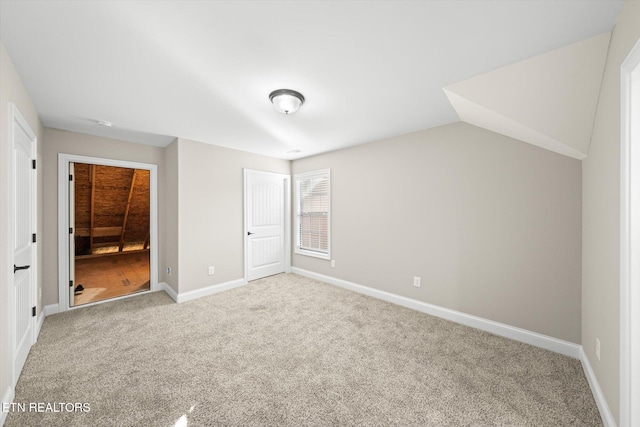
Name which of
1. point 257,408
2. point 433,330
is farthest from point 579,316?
point 257,408

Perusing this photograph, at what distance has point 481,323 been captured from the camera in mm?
2682

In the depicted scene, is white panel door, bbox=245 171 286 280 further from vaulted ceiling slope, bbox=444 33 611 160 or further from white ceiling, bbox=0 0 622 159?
vaulted ceiling slope, bbox=444 33 611 160

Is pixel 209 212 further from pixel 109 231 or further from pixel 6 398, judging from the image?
pixel 109 231

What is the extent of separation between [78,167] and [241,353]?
5.29m

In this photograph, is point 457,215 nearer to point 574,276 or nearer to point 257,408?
point 574,276

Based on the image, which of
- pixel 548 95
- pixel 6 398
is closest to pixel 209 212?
pixel 6 398

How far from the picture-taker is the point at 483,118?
2320mm

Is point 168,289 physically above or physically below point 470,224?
below

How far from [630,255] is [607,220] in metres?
0.42

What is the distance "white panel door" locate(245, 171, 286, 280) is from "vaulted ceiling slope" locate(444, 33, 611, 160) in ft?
10.9

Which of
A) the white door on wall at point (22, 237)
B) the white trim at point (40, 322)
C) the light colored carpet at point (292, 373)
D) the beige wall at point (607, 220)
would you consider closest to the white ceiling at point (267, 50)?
the beige wall at point (607, 220)

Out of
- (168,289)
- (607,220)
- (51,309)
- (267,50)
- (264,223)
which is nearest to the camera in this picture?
(607,220)

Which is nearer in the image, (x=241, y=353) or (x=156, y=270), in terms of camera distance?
Result: (x=241, y=353)

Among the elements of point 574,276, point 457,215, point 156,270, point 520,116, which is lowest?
point 156,270
